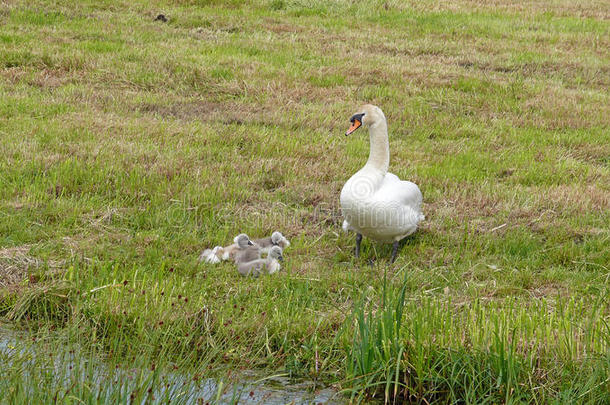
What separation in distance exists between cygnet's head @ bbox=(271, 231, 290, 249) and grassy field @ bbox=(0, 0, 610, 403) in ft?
0.98

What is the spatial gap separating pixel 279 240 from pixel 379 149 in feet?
3.98

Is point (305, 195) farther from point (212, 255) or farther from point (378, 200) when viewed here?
point (212, 255)

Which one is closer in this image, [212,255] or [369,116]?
[212,255]

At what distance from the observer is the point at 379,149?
7.07 metres

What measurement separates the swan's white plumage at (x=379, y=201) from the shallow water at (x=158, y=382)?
2.08 m

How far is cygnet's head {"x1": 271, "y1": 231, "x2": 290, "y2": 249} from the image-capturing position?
680 cm

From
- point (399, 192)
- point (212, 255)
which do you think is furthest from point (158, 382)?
point (399, 192)

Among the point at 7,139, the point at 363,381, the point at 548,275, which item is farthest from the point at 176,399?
the point at 7,139

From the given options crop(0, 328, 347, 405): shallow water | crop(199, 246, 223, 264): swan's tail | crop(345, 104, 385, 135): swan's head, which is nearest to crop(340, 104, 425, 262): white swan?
crop(345, 104, 385, 135): swan's head

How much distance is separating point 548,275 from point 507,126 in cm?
510

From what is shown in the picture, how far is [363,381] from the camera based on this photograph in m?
4.48

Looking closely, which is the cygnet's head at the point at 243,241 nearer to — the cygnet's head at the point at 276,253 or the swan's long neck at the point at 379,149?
the cygnet's head at the point at 276,253

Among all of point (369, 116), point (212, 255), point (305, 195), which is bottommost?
point (305, 195)

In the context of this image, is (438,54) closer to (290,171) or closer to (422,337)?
(290,171)
